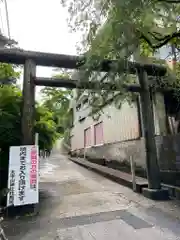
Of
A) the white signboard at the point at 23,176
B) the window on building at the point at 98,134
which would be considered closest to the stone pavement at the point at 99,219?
the white signboard at the point at 23,176

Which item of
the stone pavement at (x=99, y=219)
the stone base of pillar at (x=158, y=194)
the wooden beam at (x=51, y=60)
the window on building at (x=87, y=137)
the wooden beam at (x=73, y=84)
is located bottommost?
the stone pavement at (x=99, y=219)

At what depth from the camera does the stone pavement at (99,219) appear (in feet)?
10.8

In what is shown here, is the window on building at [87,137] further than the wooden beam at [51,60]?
Yes

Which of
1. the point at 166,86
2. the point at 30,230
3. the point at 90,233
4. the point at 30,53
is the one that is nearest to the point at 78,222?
the point at 90,233

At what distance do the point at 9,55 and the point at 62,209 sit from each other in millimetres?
4115

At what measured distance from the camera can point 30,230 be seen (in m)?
3.62

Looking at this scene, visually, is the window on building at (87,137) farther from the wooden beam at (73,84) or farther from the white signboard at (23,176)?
the white signboard at (23,176)

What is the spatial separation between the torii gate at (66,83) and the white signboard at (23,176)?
1.01 ft

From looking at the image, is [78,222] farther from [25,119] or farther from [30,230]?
[25,119]

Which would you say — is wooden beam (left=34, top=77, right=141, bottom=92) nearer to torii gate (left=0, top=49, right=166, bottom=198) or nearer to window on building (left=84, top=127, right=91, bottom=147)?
torii gate (left=0, top=49, right=166, bottom=198)

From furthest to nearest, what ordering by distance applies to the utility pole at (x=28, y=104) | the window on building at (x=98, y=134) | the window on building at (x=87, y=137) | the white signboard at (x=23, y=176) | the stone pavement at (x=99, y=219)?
the window on building at (x=87, y=137), the window on building at (x=98, y=134), the utility pole at (x=28, y=104), the white signboard at (x=23, y=176), the stone pavement at (x=99, y=219)

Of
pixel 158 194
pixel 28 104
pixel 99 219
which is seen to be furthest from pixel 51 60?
pixel 158 194

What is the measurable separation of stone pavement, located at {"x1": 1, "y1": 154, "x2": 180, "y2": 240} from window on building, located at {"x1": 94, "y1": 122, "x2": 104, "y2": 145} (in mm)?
6639

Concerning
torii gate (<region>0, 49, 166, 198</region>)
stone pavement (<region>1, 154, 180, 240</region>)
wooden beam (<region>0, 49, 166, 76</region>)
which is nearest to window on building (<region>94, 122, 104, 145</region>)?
torii gate (<region>0, 49, 166, 198</region>)
